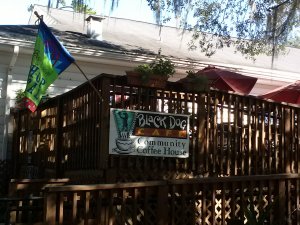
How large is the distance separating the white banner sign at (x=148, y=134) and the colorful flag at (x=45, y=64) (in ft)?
3.12

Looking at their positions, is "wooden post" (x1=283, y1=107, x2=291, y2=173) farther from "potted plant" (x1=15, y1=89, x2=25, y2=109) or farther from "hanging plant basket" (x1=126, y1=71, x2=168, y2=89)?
"potted plant" (x1=15, y1=89, x2=25, y2=109)

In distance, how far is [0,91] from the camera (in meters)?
11.0

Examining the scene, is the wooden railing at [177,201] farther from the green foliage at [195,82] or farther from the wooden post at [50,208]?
the green foliage at [195,82]

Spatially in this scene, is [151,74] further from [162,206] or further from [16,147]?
[16,147]

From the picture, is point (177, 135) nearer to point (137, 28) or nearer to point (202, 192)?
point (202, 192)

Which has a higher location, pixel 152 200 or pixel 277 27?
pixel 277 27

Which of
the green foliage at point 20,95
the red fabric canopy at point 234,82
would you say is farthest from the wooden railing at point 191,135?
the green foliage at point 20,95

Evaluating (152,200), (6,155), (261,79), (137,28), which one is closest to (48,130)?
(6,155)

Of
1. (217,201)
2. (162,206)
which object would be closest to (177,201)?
(162,206)

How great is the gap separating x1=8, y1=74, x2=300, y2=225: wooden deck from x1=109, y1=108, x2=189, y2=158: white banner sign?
0.41 feet

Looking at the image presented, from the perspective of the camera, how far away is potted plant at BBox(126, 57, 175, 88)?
661 centimetres

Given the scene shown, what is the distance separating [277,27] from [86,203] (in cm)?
712

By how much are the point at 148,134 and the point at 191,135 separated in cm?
80

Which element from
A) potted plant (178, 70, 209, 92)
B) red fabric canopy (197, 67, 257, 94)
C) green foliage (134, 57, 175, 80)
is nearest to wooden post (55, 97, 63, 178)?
green foliage (134, 57, 175, 80)
